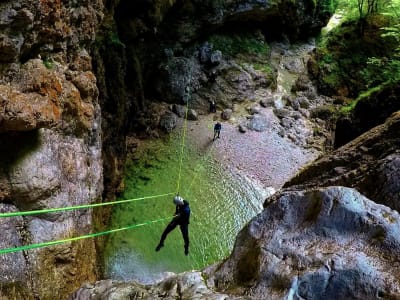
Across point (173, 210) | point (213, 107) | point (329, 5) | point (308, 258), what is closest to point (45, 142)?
point (308, 258)

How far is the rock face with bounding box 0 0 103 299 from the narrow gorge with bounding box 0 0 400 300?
3 centimetres

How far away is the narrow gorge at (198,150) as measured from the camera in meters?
4.34

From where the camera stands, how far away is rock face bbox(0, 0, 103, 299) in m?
6.38

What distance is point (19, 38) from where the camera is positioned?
660 cm

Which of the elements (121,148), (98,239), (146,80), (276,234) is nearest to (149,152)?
(121,148)

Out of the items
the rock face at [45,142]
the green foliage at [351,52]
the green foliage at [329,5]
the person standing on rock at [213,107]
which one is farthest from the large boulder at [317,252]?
the green foliage at [329,5]

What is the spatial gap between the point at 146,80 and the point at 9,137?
1297 centimetres

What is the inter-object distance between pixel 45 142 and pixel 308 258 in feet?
17.9

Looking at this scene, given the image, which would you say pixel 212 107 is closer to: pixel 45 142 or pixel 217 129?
pixel 217 129

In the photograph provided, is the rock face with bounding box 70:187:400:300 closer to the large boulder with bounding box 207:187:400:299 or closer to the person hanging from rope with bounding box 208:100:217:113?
the large boulder with bounding box 207:187:400:299

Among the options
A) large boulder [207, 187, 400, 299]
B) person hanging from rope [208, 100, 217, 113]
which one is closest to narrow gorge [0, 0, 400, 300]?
large boulder [207, 187, 400, 299]

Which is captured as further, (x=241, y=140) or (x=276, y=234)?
(x=241, y=140)

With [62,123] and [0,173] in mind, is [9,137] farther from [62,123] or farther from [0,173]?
[62,123]

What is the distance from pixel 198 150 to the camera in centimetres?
1744
